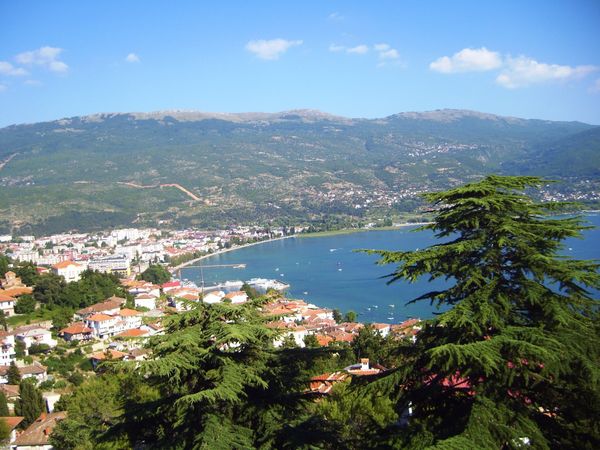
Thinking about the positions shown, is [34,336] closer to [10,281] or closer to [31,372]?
[31,372]

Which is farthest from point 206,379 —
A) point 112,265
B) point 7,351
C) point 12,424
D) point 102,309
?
point 112,265

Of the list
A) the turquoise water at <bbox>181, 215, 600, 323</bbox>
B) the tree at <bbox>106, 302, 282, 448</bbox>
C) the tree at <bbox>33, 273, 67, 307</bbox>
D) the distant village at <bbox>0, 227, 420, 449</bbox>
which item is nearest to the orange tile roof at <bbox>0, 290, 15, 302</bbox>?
the distant village at <bbox>0, 227, 420, 449</bbox>

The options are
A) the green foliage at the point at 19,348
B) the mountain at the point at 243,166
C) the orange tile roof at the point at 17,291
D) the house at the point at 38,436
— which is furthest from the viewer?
the mountain at the point at 243,166

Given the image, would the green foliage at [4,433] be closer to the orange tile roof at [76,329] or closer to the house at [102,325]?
the orange tile roof at [76,329]

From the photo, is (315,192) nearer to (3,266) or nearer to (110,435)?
(3,266)

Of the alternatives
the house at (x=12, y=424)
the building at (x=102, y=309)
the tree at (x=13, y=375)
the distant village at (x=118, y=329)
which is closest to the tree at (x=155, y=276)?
the distant village at (x=118, y=329)

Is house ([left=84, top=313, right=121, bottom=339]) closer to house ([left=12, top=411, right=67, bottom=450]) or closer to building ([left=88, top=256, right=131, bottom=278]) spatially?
house ([left=12, top=411, right=67, bottom=450])
